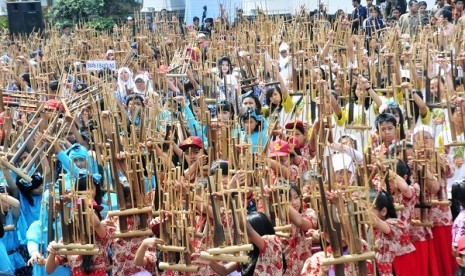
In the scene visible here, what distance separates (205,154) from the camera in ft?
23.0

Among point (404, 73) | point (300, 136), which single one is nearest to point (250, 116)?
point (300, 136)

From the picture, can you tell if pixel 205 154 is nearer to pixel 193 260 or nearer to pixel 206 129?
pixel 206 129

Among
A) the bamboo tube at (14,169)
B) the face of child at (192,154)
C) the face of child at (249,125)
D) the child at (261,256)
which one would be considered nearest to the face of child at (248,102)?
the face of child at (249,125)

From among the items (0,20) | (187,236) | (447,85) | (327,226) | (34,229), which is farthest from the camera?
(0,20)

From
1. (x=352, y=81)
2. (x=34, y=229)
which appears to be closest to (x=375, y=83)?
(x=352, y=81)

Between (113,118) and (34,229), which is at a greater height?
(113,118)

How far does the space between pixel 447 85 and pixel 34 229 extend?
328 centimetres

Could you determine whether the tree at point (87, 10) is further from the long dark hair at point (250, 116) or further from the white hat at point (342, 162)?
the white hat at point (342, 162)

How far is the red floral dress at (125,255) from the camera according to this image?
587 centimetres

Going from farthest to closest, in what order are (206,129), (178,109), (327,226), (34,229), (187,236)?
(178,109) < (206,129) < (34,229) < (187,236) < (327,226)

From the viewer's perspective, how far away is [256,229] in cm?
529

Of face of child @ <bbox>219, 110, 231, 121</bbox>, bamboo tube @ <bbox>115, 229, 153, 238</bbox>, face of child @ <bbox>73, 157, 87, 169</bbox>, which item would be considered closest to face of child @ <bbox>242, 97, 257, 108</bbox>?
face of child @ <bbox>219, 110, 231, 121</bbox>

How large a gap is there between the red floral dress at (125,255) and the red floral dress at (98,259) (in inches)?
1.8

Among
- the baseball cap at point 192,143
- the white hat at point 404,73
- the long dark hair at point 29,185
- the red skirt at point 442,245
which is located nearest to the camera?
the red skirt at point 442,245
